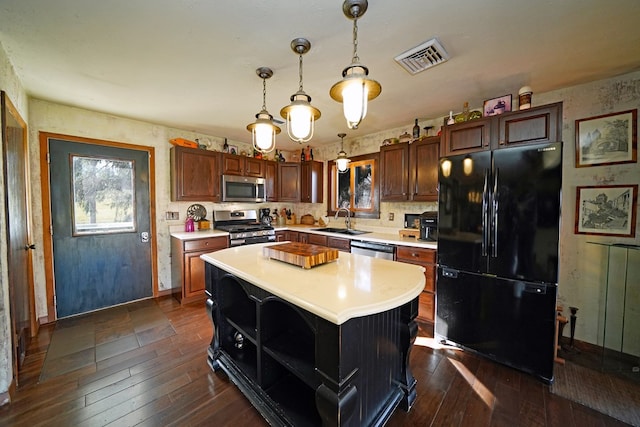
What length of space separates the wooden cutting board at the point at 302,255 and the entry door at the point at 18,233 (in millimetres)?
1878

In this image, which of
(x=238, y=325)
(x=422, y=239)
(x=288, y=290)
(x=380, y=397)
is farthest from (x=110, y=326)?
(x=422, y=239)

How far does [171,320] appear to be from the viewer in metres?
2.80

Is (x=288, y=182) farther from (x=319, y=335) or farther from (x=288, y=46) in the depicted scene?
(x=319, y=335)

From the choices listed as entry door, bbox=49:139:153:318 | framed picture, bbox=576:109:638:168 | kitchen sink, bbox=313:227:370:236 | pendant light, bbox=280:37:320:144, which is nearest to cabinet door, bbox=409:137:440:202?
kitchen sink, bbox=313:227:370:236

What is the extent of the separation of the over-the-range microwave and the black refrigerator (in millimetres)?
2932

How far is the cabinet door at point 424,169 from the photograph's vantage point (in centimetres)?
289

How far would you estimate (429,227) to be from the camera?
2.80 metres

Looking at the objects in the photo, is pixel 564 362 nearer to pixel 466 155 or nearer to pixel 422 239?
pixel 422 239

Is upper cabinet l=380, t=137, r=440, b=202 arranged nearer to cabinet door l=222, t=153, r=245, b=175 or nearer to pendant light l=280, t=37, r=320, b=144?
pendant light l=280, t=37, r=320, b=144

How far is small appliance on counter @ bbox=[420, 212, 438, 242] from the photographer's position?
9.10 ft

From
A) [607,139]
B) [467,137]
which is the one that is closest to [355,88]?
[467,137]

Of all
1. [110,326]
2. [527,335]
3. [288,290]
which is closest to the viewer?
[288,290]

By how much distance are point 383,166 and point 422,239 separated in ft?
3.81

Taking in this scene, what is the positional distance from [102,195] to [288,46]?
9.79 ft
